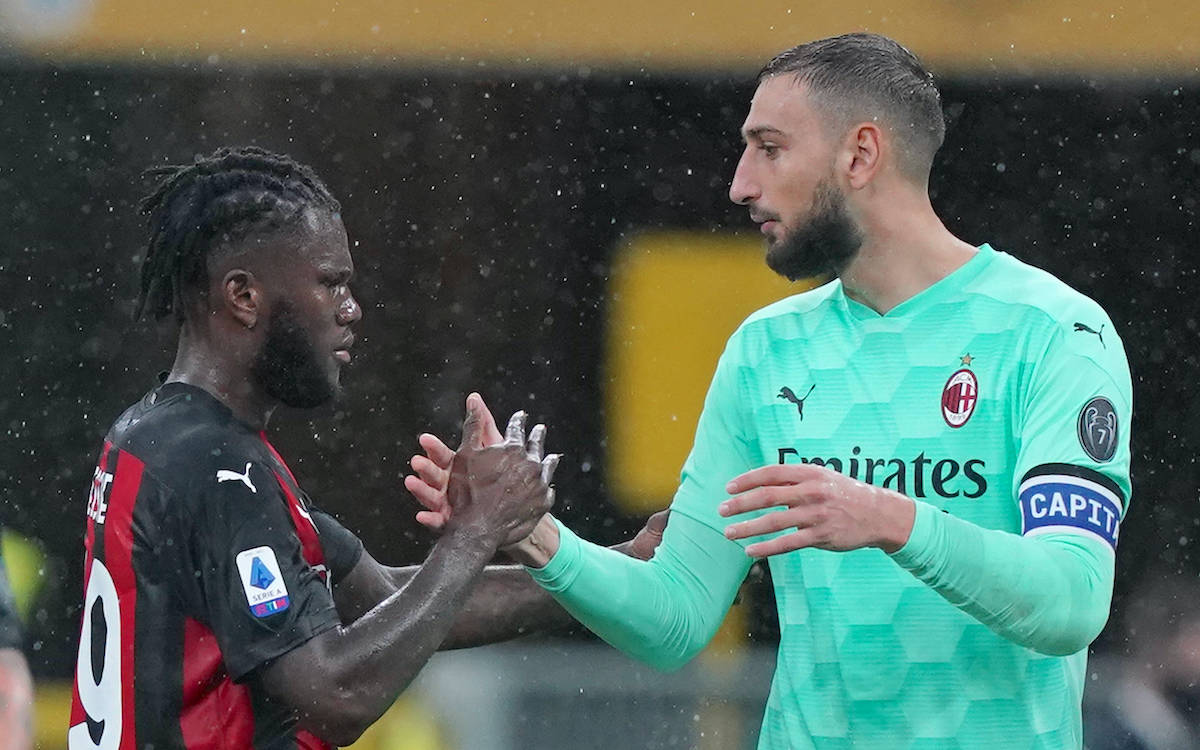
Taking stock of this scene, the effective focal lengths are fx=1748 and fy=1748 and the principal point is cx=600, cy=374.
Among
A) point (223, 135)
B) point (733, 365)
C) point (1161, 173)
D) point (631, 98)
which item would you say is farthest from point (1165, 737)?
point (223, 135)

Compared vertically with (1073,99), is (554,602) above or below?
below

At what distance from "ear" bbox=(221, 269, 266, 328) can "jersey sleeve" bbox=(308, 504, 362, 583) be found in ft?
1.66

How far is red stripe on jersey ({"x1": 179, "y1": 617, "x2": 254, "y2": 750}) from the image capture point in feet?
10.0

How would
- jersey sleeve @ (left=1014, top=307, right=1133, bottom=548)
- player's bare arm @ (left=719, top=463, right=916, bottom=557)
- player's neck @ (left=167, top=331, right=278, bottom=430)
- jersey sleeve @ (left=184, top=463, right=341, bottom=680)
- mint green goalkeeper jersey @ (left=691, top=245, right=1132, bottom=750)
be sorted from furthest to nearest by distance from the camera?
player's neck @ (left=167, top=331, right=278, bottom=430) < jersey sleeve @ (left=184, top=463, right=341, bottom=680) < mint green goalkeeper jersey @ (left=691, top=245, right=1132, bottom=750) < jersey sleeve @ (left=1014, top=307, right=1133, bottom=548) < player's bare arm @ (left=719, top=463, right=916, bottom=557)

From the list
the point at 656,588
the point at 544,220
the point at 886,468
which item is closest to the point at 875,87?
the point at 886,468

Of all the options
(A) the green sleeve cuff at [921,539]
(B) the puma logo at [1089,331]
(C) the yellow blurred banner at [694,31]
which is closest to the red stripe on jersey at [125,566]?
(A) the green sleeve cuff at [921,539]

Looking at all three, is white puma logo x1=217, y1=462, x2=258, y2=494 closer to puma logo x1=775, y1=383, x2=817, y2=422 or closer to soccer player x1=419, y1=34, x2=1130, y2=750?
soccer player x1=419, y1=34, x2=1130, y2=750

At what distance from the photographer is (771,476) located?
8.39ft

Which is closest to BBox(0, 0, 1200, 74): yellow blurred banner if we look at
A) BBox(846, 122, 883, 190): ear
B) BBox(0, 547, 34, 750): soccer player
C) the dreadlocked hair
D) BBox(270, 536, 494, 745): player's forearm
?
the dreadlocked hair

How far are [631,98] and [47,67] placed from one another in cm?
202

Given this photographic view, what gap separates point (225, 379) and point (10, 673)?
0.92m

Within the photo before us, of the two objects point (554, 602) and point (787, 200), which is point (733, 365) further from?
point (554, 602)

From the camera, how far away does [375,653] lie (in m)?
3.05

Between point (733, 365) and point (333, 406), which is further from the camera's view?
point (333, 406)
